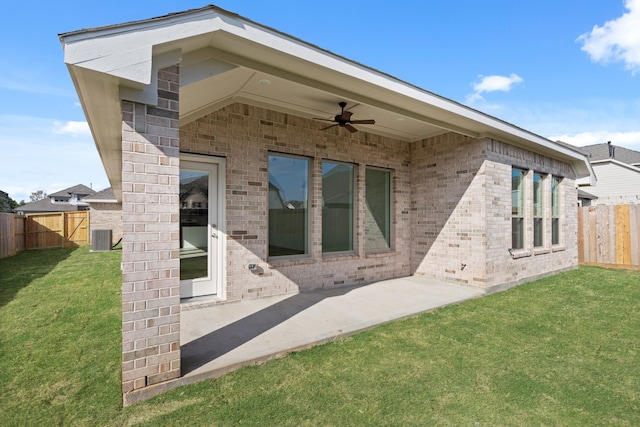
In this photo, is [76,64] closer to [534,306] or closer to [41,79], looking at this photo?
[41,79]

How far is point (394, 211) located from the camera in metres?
6.85

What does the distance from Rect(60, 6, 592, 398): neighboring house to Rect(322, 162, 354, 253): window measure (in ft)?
0.10

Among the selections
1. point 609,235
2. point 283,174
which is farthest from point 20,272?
point 609,235

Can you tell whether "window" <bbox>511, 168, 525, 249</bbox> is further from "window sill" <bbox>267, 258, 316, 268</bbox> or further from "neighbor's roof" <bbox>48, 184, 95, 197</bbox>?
"neighbor's roof" <bbox>48, 184, 95, 197</bbox>

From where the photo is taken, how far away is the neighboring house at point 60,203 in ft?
129

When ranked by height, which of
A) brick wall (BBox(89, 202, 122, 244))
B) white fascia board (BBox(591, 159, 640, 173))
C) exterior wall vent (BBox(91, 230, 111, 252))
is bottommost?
exterior wall vent (BBox(91, 230, 111, 252))

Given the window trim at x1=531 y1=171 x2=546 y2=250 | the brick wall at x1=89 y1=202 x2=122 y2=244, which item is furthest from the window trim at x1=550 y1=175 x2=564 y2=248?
the brick wall at x1=89 y1=202 x2=122 y2=244

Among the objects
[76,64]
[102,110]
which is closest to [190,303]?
[102,110]

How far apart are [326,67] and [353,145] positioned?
112 inches

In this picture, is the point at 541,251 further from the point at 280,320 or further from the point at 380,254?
the point at 280,320

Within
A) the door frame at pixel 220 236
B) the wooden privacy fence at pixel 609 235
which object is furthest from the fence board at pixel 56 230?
the wooden privacy fence at pixel 609 235

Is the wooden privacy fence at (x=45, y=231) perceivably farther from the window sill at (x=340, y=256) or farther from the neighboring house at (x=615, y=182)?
the neighboring house at (x=615, y=182)

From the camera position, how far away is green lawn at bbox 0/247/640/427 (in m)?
2.22

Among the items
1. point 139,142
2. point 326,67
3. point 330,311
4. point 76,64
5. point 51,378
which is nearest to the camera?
point 76,64
